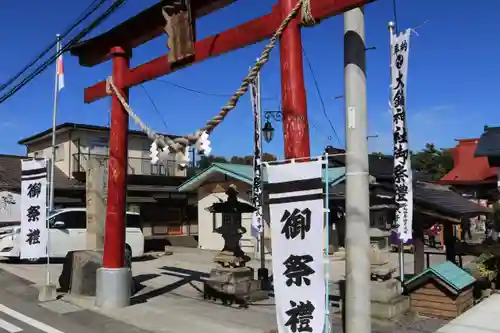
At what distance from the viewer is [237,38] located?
7.00m

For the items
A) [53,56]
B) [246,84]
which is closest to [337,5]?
[246,84]

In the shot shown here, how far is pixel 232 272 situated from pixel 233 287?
0.35m

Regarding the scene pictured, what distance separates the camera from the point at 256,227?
12.4 m

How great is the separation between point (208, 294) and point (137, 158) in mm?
17987

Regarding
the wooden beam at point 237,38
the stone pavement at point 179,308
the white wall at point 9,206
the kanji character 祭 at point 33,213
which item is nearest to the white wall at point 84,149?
the white wall at point 9,206

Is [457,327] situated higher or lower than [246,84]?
lower

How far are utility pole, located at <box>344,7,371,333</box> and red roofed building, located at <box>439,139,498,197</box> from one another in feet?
47.7

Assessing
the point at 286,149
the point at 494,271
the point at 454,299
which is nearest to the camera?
the point at 286,149

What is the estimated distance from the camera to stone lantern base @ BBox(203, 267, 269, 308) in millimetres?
10281

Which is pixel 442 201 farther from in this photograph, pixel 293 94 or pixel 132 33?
pixel 132 33

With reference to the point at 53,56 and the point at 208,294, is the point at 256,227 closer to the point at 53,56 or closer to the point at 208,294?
the point at 208,294

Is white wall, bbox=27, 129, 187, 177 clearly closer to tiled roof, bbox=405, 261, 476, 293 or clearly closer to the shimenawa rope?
tiled roof, bbox=405, 261, 476, 293

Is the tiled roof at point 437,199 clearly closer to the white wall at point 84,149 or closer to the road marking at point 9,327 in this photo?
the road marking at point 9,327

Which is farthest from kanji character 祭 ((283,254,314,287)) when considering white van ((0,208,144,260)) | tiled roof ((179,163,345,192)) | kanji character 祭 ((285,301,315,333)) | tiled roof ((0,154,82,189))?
tiled roof ((0,154,82,189))
